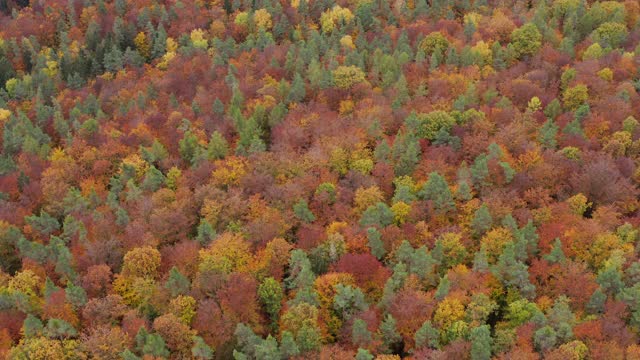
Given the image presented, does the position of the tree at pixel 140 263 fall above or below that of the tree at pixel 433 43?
below

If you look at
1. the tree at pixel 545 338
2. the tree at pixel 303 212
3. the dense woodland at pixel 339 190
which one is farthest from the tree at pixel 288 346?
the tree at pixel 545 338

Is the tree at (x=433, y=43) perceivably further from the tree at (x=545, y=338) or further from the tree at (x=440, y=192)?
the tree at (x=545, y=338)

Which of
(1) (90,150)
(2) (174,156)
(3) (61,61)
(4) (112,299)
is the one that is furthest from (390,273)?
(3) (61,61)

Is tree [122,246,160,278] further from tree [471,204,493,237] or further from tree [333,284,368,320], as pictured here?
tree [471,204,493,237]

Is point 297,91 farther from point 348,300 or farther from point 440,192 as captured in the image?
point 348,300

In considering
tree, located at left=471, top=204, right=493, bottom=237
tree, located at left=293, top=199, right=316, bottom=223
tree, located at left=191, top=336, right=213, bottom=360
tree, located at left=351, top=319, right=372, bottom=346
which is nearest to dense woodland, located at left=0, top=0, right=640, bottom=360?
tree, located at left=191, top=336, right=213, bottom=360

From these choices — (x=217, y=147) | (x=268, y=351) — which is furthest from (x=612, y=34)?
(x=268, y=351)
